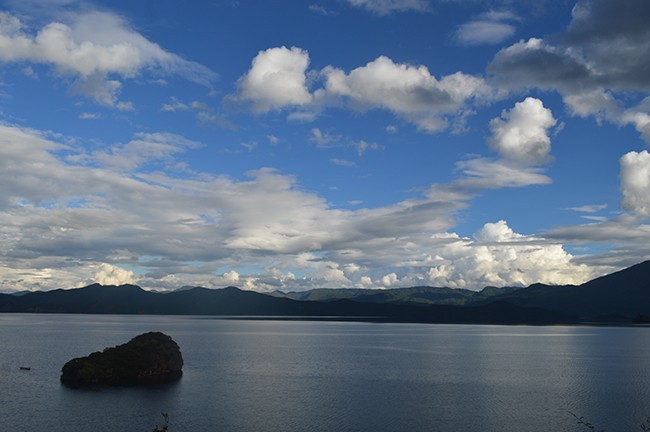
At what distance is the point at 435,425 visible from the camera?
7931 cm

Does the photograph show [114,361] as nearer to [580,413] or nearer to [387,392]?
[387,392]

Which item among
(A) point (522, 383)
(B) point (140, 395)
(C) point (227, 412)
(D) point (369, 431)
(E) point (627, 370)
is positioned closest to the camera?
(D) point (369, 431)

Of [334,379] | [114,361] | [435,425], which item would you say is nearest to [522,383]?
[334,379]

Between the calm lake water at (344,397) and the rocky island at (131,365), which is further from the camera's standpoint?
the rocky island at (131,365)

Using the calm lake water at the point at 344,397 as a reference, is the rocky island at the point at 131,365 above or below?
above

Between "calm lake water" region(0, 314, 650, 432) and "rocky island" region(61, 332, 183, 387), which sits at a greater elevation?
"rocky island" region(61, 332, 183, 387)

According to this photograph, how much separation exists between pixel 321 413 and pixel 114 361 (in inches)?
2374

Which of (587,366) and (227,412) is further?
(587,366)

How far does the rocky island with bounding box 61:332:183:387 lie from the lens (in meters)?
119

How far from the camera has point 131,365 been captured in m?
126

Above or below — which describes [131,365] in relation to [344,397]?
above

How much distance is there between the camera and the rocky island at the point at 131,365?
11856cm

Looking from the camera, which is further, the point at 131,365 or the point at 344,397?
the point at 131,365

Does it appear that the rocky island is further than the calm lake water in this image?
Yes
